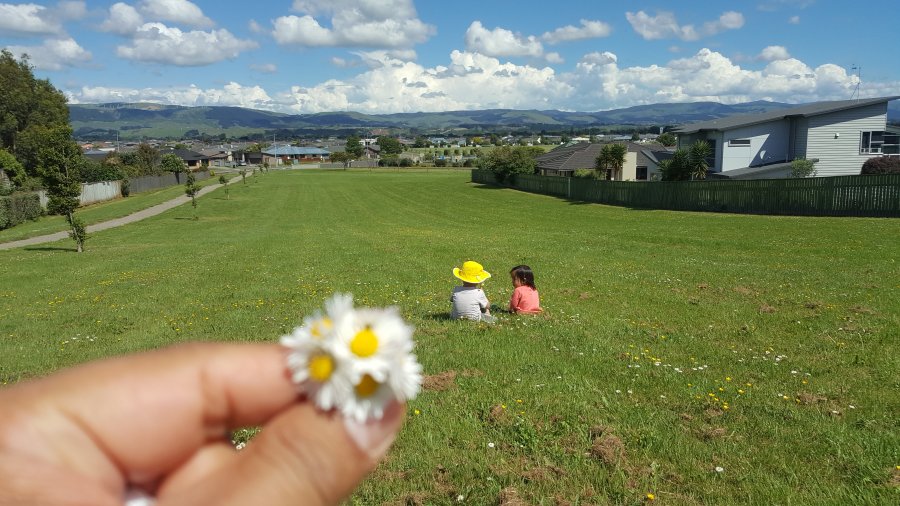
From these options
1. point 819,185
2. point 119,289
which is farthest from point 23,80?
point 819,185

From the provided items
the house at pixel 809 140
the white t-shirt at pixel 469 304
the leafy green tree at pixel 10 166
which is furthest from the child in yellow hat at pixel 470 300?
the leafy green tree at pixel 10 166

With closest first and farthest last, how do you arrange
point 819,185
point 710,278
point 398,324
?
point 398,324 < point 710,278 < point 819,185

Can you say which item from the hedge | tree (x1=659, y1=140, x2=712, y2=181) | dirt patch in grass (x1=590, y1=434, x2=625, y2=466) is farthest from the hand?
tree (x1=659, y1=140, x2=712, y2=181)

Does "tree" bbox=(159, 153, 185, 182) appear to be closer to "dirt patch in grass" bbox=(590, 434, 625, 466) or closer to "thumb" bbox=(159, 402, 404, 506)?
"dirt patch in grass" bbox=(590, 434, 625, 466)

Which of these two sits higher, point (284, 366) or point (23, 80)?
point (23, 80)

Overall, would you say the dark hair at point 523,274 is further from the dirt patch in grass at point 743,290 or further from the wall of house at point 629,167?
the wall of house at point 629,167

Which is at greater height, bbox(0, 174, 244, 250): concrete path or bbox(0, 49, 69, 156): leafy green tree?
bbox(0, 49, 69, 156): leafy green tree

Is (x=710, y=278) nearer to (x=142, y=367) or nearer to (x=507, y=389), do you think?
(x=507, y=389)
